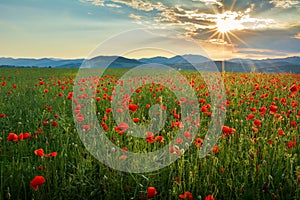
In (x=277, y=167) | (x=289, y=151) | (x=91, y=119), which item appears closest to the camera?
(x=277, y=167)

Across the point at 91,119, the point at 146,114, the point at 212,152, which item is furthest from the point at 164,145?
the point at 146,114

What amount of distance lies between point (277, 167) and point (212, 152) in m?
0.71

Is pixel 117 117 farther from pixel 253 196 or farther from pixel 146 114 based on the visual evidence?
pixel 253 196

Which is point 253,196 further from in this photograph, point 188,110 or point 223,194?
point 188,110

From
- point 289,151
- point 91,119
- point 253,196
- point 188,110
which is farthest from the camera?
point 188,110

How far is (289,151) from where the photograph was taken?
3.51 meters

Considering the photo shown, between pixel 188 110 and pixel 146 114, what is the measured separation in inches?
32.2

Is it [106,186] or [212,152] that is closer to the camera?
[106,186]

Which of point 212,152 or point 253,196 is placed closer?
point 253,196

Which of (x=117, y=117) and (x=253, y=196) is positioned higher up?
(x=117, y=117)

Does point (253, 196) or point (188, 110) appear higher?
point (188, 110)

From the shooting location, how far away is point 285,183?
2797 mm

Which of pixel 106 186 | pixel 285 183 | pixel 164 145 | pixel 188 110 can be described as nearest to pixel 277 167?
pixel 285 183

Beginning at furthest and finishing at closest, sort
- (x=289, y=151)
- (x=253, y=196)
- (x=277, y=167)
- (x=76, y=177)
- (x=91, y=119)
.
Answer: (x=91, y=119)
(x=289, y=151)
(x=277, y=167)
(x=76, y=177)
(x=253, y=196)
